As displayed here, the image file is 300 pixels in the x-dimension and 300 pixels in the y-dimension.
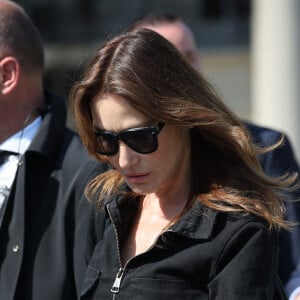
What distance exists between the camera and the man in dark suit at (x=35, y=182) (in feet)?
9.30

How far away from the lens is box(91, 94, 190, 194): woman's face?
7.66 feet

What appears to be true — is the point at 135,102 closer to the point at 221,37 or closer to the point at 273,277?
the point at 273,277

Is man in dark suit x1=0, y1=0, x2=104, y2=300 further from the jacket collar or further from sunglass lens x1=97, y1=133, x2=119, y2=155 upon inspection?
sunglass lens x1=97, y1=133, x2=119, y2=155

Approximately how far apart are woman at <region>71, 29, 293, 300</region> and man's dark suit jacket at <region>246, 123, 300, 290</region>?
50 centimetres

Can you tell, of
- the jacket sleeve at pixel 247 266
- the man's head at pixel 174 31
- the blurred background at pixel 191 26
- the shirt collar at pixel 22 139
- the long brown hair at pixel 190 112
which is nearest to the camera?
the jacket sleeve at pixel 247 266

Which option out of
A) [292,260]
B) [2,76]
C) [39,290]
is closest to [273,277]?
[292,260]

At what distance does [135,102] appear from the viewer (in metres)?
2.32

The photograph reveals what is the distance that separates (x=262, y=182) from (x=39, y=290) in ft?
2.87

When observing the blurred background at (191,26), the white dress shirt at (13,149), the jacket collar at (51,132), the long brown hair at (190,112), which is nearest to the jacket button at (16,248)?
the white dress shirt at (13,149)

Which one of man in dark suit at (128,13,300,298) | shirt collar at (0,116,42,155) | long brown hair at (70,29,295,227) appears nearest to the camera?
long brown hair at (70,29,295,227)

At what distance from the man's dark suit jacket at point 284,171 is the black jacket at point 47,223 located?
615 mm

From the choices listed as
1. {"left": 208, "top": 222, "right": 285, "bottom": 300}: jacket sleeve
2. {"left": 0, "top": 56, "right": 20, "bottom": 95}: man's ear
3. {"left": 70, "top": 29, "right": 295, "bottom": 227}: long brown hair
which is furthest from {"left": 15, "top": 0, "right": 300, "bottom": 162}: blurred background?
{"left": 208, "top": 222, "right": 285, "bottom": 300}: jacket sleeve

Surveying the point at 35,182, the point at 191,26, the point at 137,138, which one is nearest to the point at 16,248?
the point at 35,182

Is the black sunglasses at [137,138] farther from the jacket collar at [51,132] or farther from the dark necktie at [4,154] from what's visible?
the dark necktie at [4,154]
